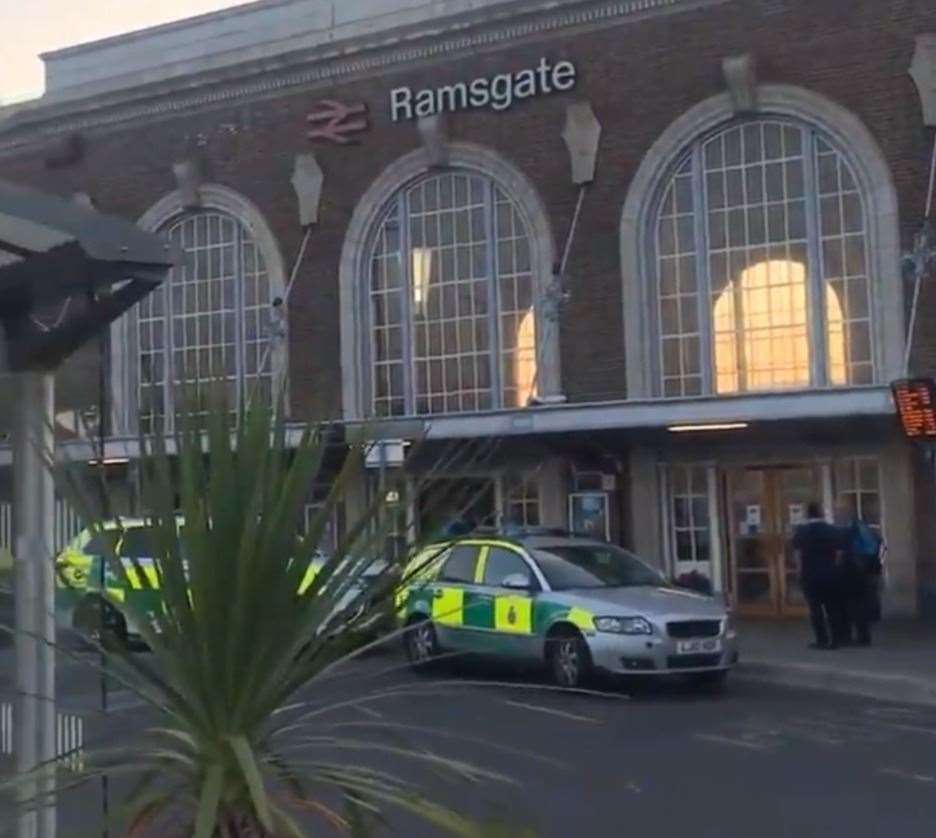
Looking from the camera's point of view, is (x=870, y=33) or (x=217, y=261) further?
(x=217, y=261)

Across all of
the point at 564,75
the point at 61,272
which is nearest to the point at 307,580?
the point at 61,272

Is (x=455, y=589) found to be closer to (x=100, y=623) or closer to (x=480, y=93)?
(x=480, y=93)

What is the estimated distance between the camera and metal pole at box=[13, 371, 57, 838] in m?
5.31

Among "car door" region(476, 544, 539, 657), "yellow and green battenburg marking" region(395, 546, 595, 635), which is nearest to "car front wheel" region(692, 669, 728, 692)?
"yellow and green battenburg marking" region(395, 546, 595, 635)

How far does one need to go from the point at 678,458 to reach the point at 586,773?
12917mm

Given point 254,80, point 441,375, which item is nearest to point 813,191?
point 441,375

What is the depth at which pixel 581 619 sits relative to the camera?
1543 centimetres

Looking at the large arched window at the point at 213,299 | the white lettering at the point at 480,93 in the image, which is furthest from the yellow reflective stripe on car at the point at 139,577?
the large arched window at the point at 213,299

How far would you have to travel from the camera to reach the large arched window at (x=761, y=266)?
22.3 m

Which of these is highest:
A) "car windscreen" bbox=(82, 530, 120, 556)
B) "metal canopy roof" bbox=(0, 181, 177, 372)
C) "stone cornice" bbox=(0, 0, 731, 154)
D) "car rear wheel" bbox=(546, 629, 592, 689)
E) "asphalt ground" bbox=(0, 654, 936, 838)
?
"stone cornice" bbox=(0, 0, 731, 154)

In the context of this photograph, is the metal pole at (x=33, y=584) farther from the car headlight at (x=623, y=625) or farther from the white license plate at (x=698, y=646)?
the white license plate at (x=698, y=646)

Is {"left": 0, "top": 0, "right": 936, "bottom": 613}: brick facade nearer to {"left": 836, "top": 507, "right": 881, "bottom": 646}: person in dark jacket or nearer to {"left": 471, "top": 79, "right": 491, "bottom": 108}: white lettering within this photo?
{"left": 471, "top": 79, "right": 491, "bottom": 108}: white lettering

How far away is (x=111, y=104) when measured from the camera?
28734 mm

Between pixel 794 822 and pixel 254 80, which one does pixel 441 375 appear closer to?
pixel 254 80
